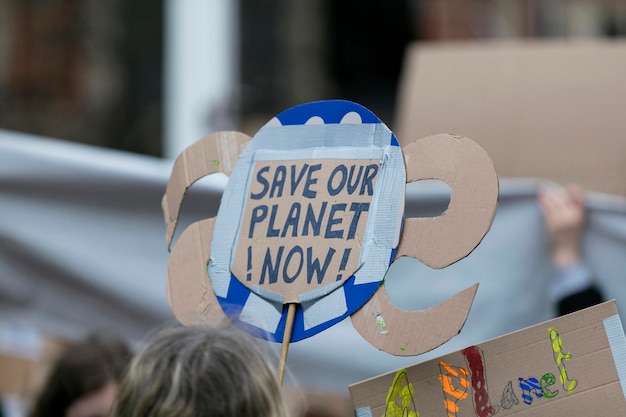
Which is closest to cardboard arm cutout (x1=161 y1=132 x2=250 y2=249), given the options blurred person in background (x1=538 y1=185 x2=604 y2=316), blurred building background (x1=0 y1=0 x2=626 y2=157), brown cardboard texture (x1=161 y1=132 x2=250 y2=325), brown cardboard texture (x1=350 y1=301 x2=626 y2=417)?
brown cardboard texture (x1=161 y1=132 x2=250 y2=325)

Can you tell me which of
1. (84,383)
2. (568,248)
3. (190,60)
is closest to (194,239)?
(84,383)

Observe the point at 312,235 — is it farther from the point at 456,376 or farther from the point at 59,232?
the point at 59,232

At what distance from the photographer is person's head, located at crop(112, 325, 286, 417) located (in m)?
0.95

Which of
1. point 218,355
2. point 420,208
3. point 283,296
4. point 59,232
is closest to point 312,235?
point 283,296

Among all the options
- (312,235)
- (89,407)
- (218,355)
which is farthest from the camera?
(89,407)

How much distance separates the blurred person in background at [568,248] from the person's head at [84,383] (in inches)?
31.9

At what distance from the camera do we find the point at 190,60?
3740mm

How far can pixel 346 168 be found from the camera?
112 cm

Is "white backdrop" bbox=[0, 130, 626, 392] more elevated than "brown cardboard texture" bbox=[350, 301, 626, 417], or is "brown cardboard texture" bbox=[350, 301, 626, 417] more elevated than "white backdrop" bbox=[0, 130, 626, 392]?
"white backdrop" bbox=[0, 130, 626, 392]

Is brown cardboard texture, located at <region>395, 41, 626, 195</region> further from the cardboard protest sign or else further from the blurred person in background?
the cardboard protest sign

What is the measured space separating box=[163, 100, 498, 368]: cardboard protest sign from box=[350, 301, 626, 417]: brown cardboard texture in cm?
5

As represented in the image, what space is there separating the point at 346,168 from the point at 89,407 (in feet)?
2.90

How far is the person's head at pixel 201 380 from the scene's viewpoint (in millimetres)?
955

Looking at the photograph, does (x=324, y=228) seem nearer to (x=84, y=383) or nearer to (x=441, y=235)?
(x=441, y=235)
